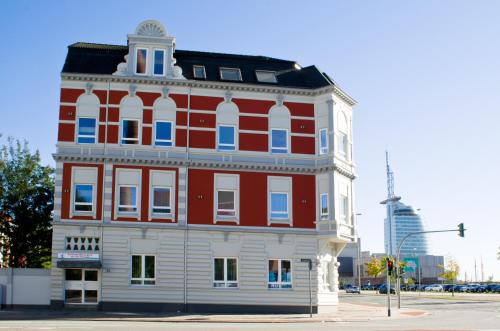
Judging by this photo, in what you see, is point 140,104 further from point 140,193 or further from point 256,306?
point 256,306

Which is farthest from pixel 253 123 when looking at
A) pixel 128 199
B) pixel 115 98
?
pixel 128 199

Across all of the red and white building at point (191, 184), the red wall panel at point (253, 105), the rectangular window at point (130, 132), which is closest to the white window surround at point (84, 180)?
the red and white building at point (191, 184)

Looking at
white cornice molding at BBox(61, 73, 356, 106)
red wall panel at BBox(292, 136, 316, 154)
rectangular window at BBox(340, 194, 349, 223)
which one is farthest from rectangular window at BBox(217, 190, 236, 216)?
rectangular window at BBox(340, 194, 349, 223)

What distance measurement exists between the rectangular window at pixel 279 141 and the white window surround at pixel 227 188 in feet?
10.2

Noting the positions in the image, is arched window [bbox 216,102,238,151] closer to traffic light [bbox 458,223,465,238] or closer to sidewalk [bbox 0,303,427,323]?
sidewalk [bbox 0,303,427,323]

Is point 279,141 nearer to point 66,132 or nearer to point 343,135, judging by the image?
point 343,135

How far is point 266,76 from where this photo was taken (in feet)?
134

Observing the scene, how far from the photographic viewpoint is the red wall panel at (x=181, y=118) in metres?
38.5

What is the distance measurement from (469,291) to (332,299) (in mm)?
62403

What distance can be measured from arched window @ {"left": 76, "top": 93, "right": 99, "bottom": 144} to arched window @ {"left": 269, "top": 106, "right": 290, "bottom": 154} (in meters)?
→ 10.8

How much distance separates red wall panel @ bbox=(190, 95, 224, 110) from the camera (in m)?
38.9

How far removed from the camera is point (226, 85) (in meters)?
39.2

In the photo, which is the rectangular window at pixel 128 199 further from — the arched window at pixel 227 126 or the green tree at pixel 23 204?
the green tree at pixel 23 204

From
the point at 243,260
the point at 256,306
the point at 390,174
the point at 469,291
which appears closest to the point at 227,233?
the point at 243,260
